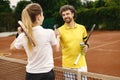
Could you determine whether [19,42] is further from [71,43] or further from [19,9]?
[19,9]

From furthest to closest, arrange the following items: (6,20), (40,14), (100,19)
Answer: (6,20)
(100,19)
(40,14)

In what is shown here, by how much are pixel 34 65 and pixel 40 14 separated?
55 cm

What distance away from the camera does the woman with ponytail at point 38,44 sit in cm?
301

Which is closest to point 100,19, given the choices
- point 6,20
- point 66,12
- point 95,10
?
point 95,10

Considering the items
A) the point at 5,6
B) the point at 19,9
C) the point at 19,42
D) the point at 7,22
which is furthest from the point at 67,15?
the point at 5,6

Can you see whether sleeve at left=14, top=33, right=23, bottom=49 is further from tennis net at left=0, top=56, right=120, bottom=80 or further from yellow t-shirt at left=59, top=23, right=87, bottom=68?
yellow t-shirt at left=59, top=23, right=87, bottom=68

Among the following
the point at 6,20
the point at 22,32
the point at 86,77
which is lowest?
the point at 6,20

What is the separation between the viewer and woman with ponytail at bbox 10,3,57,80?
3.01 meters

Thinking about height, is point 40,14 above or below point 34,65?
above

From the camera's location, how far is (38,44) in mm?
3066

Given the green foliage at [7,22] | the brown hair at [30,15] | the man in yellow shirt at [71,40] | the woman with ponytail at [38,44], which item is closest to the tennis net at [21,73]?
the man in yellow shirt at [71,40]

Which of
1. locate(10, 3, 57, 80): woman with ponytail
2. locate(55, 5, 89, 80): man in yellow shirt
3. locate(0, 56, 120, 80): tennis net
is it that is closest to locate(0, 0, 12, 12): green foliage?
locate(0, 56, 120, 80): tennis net

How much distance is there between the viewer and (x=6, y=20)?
105 feet

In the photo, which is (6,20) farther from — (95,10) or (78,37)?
(78,37)
